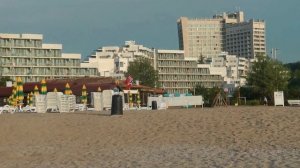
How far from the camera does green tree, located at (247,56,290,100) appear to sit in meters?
66.9

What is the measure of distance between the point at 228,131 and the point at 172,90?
132 metres

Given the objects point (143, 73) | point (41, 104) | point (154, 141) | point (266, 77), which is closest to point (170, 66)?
point (143, 73)

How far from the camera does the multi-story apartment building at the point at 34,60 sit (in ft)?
381

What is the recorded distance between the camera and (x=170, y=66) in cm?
15438

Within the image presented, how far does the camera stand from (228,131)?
17.0 m

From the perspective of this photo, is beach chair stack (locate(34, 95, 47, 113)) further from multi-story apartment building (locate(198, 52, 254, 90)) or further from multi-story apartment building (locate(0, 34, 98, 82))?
multi-story apartment building (locate(198, 52, 254, 90))

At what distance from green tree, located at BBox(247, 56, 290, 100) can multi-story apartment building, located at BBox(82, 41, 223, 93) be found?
250 ft

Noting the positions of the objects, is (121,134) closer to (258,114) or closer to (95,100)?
(258,114)

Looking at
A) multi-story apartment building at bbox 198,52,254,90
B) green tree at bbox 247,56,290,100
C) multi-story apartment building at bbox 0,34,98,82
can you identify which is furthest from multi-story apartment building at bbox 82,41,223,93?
green tree at bbox 247,56,290,100

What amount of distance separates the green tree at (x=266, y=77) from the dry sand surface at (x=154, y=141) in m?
46.7

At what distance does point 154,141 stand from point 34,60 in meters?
106

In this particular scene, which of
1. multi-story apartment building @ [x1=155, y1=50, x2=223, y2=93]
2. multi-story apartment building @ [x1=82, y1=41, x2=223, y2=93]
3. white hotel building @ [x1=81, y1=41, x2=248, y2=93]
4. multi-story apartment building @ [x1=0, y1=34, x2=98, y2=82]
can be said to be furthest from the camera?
multi-story apartment building @ [x1=155, y1=50, x2=223, y2=93]

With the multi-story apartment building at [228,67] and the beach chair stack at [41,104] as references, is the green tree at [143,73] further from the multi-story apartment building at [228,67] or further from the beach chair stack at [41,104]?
the beach chair stack at [41,104]

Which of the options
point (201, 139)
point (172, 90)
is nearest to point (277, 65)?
point (201, 139)
